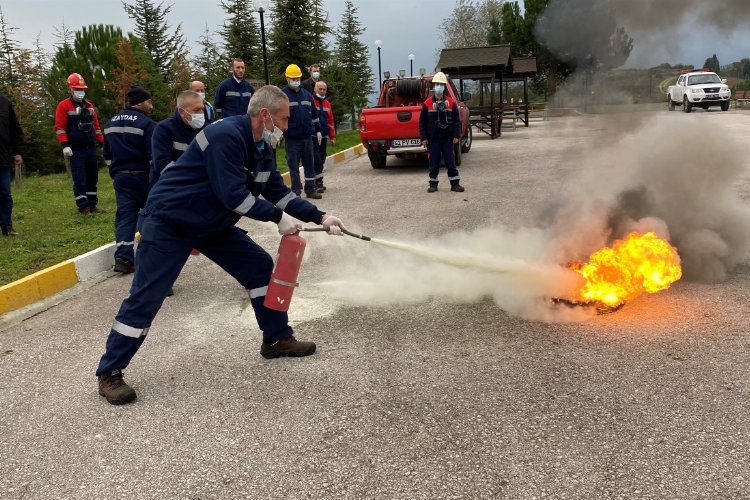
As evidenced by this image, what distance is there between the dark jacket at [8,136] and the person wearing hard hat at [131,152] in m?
2.24

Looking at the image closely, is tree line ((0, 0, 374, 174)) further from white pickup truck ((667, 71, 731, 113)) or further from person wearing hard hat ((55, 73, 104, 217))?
white pickup truck ((667, 71, 731, 113))

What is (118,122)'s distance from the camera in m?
5.83

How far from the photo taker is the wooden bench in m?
29.9

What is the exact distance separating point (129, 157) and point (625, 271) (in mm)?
4852

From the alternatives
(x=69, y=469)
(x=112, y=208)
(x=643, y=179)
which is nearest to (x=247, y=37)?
(x=112, y=208)

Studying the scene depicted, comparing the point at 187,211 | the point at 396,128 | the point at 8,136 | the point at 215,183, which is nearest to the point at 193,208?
the point at 187,211

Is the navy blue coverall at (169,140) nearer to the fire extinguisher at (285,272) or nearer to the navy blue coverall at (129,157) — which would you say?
the navy blue coverall at (129,157)

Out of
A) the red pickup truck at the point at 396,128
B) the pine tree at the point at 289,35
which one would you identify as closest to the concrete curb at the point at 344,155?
the red pickup truck at the point at 396,128

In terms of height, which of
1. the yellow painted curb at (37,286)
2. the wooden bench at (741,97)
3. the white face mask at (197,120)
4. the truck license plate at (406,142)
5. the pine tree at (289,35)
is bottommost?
the yellow painted curb at (37,286)

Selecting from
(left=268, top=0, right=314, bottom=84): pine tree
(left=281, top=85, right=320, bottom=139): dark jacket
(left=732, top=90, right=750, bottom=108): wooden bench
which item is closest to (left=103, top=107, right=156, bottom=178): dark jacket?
(left=281, top=85, right=320, bottom=139): dark jacket

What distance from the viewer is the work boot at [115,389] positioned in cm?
341

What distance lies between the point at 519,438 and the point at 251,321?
8.50ft

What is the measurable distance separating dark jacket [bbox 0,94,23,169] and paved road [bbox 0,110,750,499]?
3.09 meters

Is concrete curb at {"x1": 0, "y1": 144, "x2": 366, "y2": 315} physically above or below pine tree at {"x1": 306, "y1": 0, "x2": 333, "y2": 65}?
below
